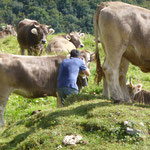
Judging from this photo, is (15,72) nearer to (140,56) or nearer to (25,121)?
(25,121)

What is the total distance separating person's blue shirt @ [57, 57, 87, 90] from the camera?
7.89 metres

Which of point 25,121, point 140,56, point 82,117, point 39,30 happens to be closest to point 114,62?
point 140,56

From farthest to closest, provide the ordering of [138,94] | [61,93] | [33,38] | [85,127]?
[33,38]
[138,94]
[61,93]
[85,127]

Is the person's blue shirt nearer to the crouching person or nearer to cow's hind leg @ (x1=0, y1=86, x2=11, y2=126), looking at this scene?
the crouching person

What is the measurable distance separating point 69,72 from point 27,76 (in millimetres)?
1097

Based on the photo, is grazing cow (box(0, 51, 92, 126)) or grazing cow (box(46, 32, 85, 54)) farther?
grazing cow (box(46, 32, 85, 54))

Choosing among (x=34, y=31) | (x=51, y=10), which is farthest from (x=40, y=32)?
(x=51, y=10)

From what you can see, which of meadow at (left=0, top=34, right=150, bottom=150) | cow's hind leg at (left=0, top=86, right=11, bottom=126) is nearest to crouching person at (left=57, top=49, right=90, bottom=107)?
meadow at (left=0, top=34, right=150, bottom=150)

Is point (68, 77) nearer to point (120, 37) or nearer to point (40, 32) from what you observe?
point (120, 37)

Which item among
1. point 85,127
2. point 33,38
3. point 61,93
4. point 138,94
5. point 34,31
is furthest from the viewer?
point 33,38

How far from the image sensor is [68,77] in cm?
→ 792

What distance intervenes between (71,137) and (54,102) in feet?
16.0

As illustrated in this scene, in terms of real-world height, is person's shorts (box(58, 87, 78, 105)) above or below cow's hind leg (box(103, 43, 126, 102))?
below

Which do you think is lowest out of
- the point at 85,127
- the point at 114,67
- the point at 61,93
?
the point at 61,93
